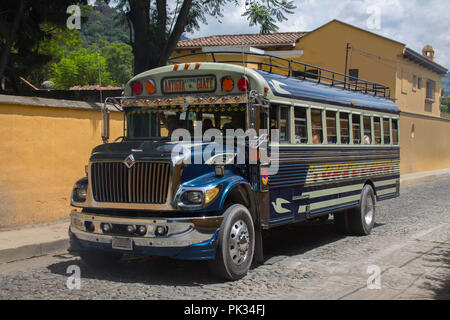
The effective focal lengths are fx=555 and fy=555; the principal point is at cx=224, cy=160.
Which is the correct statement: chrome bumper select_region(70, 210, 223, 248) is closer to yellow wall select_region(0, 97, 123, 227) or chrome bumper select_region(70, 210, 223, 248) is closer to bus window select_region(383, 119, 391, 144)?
yellow wall select_region(0, 97, 123, 227)

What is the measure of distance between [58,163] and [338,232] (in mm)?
5589

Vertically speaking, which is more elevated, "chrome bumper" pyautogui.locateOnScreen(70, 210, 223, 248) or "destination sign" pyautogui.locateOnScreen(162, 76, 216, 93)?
"destination sign" pyautogui.locateOnScreen(162, 76, 216, 93)

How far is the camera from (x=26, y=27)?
1405 cm

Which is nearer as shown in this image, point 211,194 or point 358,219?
point 211,194

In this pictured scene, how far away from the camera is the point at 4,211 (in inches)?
386

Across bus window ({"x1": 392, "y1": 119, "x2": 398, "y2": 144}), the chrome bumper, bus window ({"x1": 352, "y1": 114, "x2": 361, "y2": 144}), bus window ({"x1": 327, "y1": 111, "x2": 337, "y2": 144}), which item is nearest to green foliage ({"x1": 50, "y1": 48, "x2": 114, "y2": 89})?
bus window ({"x1": 392, "y1": 119, "x2": 398, "y2": 144})

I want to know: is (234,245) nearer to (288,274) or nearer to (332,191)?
(288,274)

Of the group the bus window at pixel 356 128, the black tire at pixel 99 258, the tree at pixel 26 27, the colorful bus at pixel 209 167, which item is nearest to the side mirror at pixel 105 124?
the colorful bus at pixel 209 167

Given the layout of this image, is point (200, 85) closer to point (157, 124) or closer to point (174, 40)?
point (157, 124)

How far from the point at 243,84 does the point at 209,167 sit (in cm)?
128

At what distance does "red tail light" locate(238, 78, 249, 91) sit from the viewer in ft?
23.3

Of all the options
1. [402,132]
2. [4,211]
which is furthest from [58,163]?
[402,132]

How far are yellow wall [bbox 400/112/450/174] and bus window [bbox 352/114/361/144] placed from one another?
720 inches

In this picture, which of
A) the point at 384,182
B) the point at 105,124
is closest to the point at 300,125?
the point at 105,124
